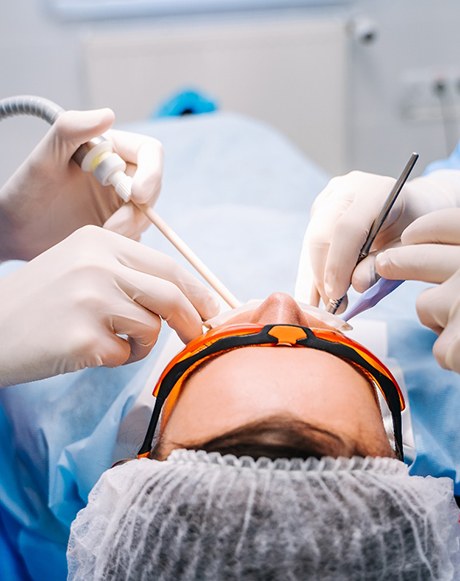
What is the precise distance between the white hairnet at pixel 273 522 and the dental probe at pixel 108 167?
1.31 feet

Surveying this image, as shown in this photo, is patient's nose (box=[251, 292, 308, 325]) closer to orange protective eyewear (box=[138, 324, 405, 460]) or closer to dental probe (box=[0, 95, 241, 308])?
orange protective eyewear (box=[138, 324, 405, 460])

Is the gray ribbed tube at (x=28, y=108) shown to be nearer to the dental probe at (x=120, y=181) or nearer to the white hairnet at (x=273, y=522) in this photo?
the dental probe at (x=120, y=181)

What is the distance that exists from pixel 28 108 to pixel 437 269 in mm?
862

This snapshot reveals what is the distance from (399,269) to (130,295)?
42cm

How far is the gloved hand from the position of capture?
1.35m

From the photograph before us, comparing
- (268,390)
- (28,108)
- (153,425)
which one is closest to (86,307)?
(153,425)

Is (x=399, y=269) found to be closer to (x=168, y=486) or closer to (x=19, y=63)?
(x=168, y=486)

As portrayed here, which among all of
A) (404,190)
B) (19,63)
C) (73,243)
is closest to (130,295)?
(73,243)

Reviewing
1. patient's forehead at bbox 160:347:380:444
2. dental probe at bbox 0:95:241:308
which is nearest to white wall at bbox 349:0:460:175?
dental probe at bbox 0:95:241:308

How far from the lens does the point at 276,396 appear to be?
0.95 m

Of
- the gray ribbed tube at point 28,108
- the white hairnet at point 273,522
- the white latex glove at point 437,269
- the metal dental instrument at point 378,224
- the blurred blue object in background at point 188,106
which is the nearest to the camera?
the white hairnet at point 273,522

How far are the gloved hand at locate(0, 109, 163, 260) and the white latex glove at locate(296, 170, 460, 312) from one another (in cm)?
33

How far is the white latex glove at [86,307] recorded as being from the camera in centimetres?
108

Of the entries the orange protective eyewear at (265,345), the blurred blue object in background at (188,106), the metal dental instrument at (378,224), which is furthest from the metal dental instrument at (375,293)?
the blurred blue object in background at (188,106)
